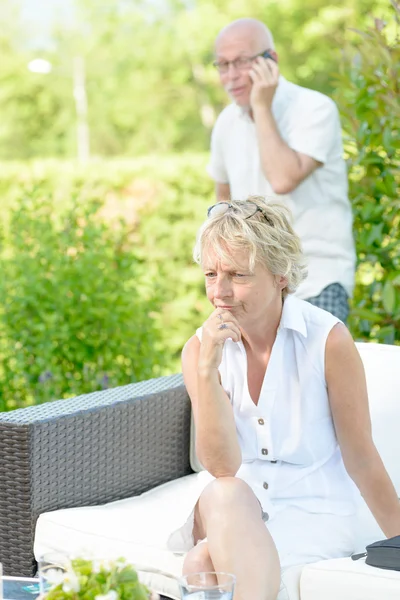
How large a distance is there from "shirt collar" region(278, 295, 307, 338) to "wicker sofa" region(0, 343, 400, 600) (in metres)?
0.52

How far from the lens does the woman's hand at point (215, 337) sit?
2299 millimetres

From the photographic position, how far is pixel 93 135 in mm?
18766

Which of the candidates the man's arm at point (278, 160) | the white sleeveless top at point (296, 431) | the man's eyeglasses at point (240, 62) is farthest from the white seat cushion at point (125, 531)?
A: the man's eyeglasses at point (240, 62)

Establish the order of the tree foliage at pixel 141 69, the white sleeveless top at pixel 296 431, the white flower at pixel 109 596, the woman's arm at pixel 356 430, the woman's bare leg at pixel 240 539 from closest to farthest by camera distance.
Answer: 1. the white flower at pixel 109 596
2. the woman's bare leg at pixel 240 539
3. the woman's arm at pixel 356 430
4. the white sleeveless top at pixel 296 431
5. the tree foliage at pixel 141 69

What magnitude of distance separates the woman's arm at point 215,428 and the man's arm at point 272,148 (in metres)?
1.25

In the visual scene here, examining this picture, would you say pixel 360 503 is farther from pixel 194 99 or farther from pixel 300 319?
pixel 194 99

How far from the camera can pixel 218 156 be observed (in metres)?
3.80

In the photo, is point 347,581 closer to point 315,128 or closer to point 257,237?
point 257,237

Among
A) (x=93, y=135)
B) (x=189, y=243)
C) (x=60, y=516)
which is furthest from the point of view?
(x=93, y=135)

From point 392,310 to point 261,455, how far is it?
1.45 meters

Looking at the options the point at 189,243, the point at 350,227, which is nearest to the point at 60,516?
the point at 350,227

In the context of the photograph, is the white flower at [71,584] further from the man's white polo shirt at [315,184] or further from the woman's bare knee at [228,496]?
the man's white polo shirt at [315,184]

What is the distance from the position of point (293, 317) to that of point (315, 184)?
1.19 meters

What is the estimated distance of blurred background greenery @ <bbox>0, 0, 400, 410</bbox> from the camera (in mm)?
4035
